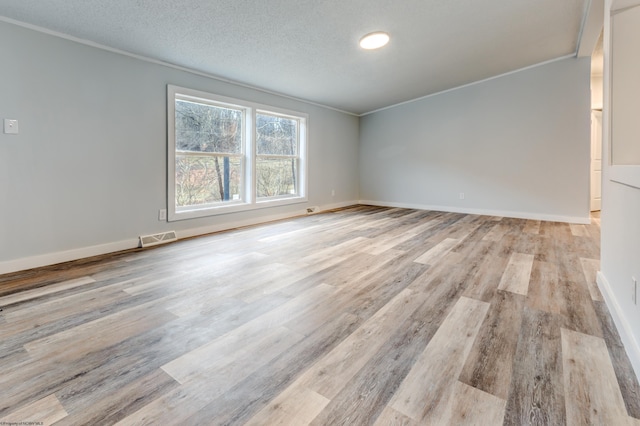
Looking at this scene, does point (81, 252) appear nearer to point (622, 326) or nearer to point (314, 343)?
point (314, 343)

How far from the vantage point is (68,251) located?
292cm

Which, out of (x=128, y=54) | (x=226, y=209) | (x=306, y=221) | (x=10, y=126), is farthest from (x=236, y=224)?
(x=10, y=126)

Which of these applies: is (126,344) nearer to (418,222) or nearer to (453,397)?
(453,397)

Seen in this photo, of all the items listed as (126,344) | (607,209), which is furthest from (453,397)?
(607,209)

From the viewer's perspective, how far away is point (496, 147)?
538 cm

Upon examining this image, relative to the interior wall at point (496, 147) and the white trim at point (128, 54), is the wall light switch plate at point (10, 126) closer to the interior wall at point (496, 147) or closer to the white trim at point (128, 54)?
the white trim at point (128, 54)

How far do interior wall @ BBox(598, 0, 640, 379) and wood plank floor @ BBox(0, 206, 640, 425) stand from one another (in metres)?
0.09

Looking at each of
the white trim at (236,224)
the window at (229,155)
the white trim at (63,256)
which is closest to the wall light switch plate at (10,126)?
the white trim at (63,256)

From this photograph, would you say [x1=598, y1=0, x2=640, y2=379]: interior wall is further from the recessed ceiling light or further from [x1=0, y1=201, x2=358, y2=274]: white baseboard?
[x1=0, y1=201, x2=358, y2=274]: white baseboard

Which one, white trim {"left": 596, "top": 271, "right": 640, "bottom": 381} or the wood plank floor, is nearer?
the wood plank floor

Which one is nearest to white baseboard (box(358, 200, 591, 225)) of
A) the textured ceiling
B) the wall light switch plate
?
the textured ceiling

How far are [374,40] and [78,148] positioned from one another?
3.29 meters

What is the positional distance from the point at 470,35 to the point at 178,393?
14.3ft

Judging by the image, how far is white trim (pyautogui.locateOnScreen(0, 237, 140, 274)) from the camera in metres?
2.60
